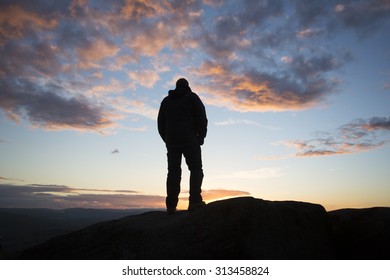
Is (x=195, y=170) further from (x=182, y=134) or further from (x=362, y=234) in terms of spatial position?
(x=362, y=234)

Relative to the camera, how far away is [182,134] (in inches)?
316

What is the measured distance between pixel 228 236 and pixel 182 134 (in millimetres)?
3375

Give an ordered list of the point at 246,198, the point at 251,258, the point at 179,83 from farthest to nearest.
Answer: the point at 179,83 → the point at 246,198 → the point at 251,258

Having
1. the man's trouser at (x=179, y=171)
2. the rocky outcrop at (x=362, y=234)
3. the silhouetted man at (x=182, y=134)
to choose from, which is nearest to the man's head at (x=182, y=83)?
the silhouetted man at (x=182, y=134)

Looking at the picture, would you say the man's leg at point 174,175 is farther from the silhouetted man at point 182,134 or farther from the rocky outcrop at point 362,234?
the rocky outcrop at point 362,234

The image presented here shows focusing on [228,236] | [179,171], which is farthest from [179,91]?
[228,236]

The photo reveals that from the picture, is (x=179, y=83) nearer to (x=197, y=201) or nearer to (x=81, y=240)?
(x=197, y=201)

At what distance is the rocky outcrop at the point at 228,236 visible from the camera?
5285mm

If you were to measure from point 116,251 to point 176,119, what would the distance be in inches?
145

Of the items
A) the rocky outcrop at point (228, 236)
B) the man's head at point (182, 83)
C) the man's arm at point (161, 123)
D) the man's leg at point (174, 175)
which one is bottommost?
the rocky outcrop at point (228, 236)

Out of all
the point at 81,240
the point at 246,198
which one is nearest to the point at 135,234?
the point at 81,240

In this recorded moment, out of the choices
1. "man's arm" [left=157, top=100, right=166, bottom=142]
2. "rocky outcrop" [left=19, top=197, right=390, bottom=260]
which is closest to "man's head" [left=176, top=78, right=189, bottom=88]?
"man's arm" [left=157, top=100, right=166, bottom=142]

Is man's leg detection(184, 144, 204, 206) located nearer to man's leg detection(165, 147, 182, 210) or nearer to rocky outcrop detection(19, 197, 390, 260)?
man's leg detection(165, 147, 182, 210)
